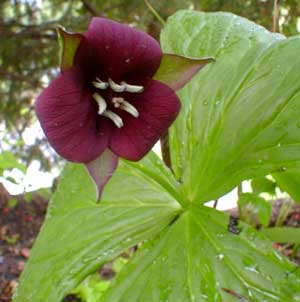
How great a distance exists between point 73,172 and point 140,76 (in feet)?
1.21

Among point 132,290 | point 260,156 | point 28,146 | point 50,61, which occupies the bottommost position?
point 28,146

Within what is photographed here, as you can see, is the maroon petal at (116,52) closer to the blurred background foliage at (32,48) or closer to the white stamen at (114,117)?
the white stamen at (114,117)

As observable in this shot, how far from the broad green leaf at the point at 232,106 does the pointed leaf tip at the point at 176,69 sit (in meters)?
0.17

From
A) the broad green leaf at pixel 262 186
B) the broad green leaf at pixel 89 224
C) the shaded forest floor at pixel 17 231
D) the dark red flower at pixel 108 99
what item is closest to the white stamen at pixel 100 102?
the dark red flower at pixel 108 99

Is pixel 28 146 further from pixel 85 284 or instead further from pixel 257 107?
pixel 257 107

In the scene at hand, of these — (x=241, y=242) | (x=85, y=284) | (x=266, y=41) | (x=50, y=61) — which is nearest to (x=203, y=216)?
(x=241, y=242)

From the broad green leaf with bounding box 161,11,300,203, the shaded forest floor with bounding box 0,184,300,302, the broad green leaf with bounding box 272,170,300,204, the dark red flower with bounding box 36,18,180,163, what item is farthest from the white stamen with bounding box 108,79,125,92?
the shaded forest floor with bounding box 0,184,300,302

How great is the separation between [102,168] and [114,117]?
0.22ft

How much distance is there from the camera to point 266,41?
83 cm

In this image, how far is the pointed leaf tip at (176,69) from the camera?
2.09ft

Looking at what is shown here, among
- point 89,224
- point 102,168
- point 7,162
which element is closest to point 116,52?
point 102,168

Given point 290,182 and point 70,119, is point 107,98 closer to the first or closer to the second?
point 70,119

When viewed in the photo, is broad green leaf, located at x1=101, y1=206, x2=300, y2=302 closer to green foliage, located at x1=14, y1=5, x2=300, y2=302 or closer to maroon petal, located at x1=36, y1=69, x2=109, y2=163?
green foliage, located at x1=14, y1=5, x2=300, y2=302

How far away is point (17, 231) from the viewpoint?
2289 millimetres
